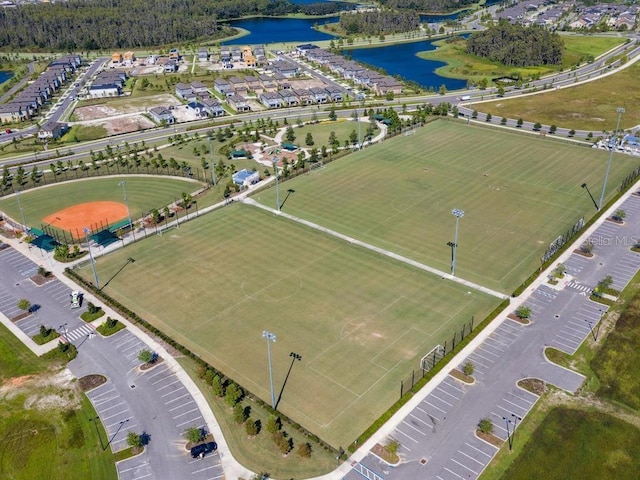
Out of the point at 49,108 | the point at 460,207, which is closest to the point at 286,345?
→ the point at 460,207

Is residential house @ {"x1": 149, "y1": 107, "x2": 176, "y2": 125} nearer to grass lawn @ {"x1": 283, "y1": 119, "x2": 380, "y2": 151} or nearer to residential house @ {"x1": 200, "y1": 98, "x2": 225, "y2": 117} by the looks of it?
residential house @ {"x1": 200, "y1": 98, "x2": 225, "y2": 117}

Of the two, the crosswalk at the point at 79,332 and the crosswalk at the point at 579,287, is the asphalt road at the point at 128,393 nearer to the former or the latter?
the crosswalk at the point at 79,332

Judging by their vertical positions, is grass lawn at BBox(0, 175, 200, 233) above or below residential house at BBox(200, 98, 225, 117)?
below

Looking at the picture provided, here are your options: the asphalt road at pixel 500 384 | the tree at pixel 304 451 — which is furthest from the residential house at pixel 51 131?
the asphalt road at pixel 500 384

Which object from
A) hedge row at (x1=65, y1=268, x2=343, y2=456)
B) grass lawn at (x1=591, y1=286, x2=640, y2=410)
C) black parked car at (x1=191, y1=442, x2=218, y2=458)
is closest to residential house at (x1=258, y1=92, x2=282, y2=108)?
hedge row at (x1=65, y1=268, x2=343, y2=456)

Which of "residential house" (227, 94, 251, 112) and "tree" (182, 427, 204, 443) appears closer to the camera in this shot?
"tree" (182, 427, 204, 443)

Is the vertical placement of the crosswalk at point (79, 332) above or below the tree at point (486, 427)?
below

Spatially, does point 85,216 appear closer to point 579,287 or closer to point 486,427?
point 486,427
